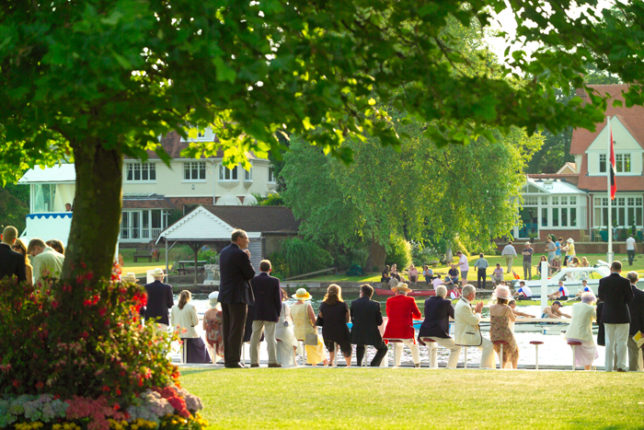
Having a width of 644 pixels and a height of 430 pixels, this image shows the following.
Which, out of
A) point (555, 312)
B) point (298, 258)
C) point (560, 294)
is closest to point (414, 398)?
point (555, 312)

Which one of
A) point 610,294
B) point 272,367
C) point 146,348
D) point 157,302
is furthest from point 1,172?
point 610,294

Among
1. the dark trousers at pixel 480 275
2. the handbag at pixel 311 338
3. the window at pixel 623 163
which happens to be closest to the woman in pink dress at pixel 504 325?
the handbag at pixel 311 338

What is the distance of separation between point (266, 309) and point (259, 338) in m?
0.60

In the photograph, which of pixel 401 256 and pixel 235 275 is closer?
pixel 235 275

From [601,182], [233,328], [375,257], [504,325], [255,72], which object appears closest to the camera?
[255,72]

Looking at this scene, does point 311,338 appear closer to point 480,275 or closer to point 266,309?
point 266,309

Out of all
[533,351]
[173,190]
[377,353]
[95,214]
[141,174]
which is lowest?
[533,351]

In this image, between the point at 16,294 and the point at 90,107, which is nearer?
the point at 90,107

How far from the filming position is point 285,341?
1567 centimetres

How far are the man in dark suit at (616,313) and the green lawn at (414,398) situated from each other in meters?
1.38

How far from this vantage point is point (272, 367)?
1431 cm

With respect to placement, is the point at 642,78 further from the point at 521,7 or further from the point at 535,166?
the point at 535,166

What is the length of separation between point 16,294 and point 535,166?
3464 inches

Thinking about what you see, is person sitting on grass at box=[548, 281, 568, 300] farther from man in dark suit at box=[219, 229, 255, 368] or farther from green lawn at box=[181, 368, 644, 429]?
man in dark suit at box=[219, 229, 255, 368]
